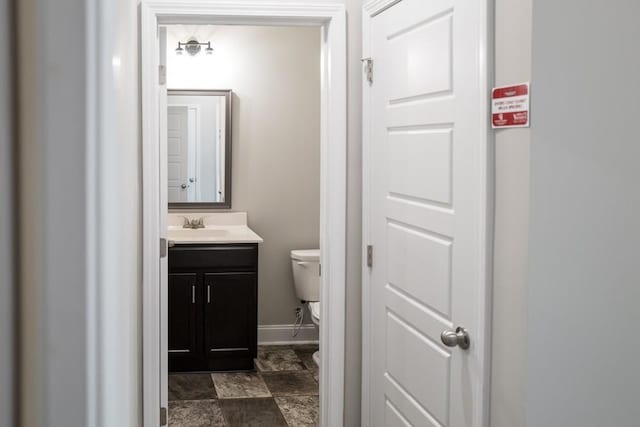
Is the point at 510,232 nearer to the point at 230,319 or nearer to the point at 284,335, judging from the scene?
the point at 230,319

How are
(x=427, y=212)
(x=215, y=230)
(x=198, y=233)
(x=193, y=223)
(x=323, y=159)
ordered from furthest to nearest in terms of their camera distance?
(x=193, y=223), (x=215, y=230), (x=198, y=233), (x=323, y=159), (x=427, y=212)

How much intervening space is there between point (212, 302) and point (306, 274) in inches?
33.8

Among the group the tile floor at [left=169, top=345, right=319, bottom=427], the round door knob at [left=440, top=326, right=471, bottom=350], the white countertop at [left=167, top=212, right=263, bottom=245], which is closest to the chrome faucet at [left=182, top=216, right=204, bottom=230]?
the white countertop at [left=167, top=212, right=263, bottom=245]

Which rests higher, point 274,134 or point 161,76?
point 161,76

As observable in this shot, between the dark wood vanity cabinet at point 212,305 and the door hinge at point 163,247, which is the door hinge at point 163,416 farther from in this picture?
the dark wood vanity cabinet at point 212,305

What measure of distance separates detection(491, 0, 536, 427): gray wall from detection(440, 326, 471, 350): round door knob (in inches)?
5.9
